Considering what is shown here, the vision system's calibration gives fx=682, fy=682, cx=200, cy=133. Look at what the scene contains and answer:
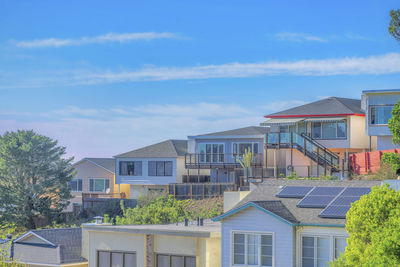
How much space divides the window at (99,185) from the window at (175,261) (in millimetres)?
45937

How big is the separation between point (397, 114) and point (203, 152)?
37906mm

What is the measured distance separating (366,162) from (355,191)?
1854 cm

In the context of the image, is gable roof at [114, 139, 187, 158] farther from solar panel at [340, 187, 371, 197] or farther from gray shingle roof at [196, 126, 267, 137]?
solar panel at [340, 187, 371, 197]

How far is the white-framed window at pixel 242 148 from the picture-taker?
62.8m

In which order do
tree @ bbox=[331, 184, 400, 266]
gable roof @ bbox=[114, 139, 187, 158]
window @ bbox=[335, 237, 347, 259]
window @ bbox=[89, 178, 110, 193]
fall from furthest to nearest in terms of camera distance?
window @ bbox=[89, 178, 110, 193] < gable roof @ bbox=[114, 139, 187, 158] < window @ bbox=[335, 237, 347, 259] < tree @ bbox=[331, 184, 400, 266]

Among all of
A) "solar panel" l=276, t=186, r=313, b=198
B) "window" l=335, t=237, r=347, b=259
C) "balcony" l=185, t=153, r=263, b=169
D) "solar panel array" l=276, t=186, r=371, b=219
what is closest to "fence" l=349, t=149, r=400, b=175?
"balcony" l=185, t=153, r=263, b=169

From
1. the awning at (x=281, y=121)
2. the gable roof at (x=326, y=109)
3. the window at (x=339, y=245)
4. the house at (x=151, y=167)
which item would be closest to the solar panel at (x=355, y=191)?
the window at (x=339, y=245)

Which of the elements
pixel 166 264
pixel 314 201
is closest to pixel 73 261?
pixel 166 264

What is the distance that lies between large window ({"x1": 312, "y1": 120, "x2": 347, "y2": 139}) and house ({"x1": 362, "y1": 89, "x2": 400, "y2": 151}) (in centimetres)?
331

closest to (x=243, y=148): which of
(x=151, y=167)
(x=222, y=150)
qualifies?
(x=222, y=150)

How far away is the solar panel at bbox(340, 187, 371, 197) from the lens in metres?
28.1

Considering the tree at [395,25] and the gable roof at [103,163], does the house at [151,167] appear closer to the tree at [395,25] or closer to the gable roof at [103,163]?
the gable roof at [103,163]

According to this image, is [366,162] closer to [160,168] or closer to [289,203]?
[289,203]

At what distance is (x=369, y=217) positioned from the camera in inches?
863
